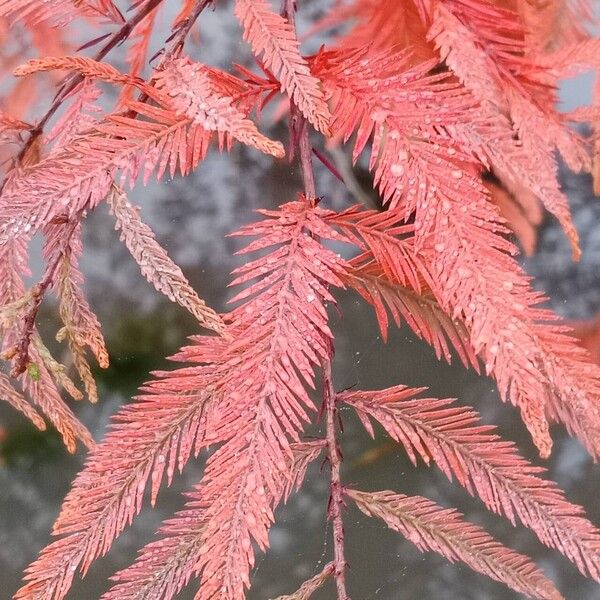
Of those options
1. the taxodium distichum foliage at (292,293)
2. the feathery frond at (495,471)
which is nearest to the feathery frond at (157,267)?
the taxodium distichum foliage at (292,293)

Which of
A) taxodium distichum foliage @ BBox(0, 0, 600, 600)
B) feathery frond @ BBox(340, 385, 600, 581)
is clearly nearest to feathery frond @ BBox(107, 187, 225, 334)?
taxodium distichum foliage @ BBox(0, 0, 600, 600)

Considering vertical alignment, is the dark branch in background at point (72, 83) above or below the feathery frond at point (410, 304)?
above

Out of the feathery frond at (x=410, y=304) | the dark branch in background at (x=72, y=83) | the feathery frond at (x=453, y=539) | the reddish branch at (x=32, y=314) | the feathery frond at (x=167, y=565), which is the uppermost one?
the dark branch in background at (x=72, y=83)

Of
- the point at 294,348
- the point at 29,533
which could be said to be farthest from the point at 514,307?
the point at 29,533

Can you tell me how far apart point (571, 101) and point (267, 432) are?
0.43m

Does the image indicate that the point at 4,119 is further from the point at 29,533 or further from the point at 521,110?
the point at 29,533

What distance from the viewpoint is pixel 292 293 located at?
8.3 inches

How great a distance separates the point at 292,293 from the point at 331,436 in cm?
9

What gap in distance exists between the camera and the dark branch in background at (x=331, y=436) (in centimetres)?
24

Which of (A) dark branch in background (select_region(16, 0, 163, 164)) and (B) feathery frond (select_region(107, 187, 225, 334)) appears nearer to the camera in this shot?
(B) feathery frond (select_region(107, 187, 225, 334))

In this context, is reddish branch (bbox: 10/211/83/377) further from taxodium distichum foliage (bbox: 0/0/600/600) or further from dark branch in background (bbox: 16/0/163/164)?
dark branch in background (bbox: 16/0/163/164)

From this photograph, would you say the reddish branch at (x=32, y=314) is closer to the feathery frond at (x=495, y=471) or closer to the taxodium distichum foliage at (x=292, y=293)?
the taxodium distichum foliage at (x=292, y=293)

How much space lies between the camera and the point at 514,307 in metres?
0.19

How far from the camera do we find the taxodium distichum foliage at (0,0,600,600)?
195 mm
